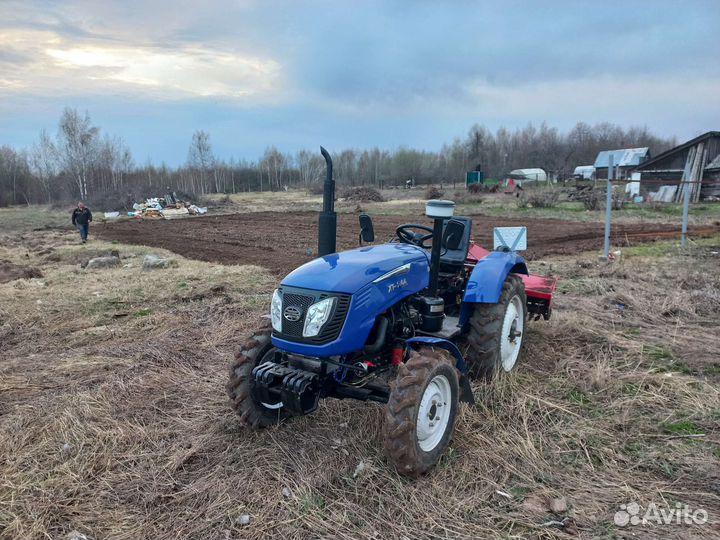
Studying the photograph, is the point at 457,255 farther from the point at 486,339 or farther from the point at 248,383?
the point at 248,383

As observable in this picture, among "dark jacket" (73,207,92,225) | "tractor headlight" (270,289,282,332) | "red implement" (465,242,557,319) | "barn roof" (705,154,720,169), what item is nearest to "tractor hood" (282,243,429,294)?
"tractor headlight" (270,289,282,332)

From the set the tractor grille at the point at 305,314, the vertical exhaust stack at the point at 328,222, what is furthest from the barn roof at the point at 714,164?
the tractor grille at the point at 305,314

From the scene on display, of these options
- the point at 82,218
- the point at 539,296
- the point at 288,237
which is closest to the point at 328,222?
the point at 539,296

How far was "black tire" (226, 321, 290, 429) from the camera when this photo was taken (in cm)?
342

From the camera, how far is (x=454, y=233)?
450cm

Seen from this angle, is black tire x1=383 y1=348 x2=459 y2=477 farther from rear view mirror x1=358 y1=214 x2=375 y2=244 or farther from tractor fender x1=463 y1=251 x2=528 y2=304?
rear view mirror x1=358 y1=214 x2=375 y2=244

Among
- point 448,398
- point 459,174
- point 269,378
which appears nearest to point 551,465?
point 448,398

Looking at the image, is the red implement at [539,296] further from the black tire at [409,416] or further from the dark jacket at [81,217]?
the dark jacket at [81,217]

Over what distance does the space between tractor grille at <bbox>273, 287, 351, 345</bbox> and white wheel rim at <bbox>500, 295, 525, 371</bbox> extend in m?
1.73

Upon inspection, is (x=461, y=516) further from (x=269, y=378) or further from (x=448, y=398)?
(x=269, y=378)

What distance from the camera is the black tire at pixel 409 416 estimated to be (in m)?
2.79

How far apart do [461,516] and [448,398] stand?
726mm

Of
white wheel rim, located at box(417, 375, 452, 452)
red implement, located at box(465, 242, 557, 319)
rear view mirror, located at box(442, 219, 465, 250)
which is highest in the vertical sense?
rear view mirror, located at box(442, 219, 465, 250)

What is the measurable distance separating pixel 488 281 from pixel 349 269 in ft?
4.56
